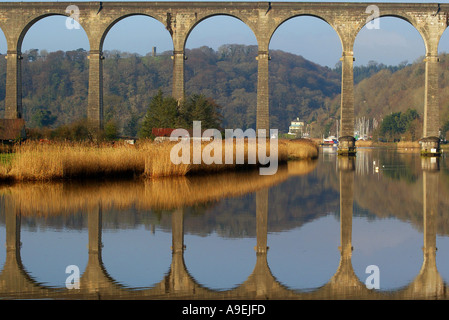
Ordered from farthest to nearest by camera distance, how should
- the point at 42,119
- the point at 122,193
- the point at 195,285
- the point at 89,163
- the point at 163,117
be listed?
the point at 42,119
the point at 163,117
the point at 89,163
the point at 122,193
the point at 195,285

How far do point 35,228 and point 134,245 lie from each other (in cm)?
201

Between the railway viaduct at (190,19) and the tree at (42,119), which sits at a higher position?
the railway viaduct at (190,19)

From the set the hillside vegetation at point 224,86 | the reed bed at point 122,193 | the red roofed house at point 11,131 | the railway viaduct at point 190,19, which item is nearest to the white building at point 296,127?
the hillside vegetation at point 224,86

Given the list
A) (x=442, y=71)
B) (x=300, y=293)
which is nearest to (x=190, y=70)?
(x=442, y=71)

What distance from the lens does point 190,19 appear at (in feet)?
111

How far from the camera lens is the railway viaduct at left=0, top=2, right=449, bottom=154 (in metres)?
33.8

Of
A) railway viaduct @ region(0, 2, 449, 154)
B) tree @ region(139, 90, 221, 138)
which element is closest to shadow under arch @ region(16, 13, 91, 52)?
railway viaduct @ region(0, 2, 449, 154)

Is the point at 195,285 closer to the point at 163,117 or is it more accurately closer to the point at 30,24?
the point at 163,117

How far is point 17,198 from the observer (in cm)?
1245

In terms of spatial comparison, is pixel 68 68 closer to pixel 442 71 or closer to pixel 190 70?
pixel 190 70

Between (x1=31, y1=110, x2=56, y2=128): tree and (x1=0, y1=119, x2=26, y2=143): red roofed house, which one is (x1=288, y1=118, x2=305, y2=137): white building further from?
(x1=0, y1=119, x2=26, y2=143): red roofed house

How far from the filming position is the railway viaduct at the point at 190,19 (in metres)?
33.8

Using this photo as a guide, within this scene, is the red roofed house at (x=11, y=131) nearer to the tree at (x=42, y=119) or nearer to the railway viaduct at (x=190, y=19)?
the railway viaduct at (x=190, y=19)

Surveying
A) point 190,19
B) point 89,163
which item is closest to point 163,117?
point 190,19
